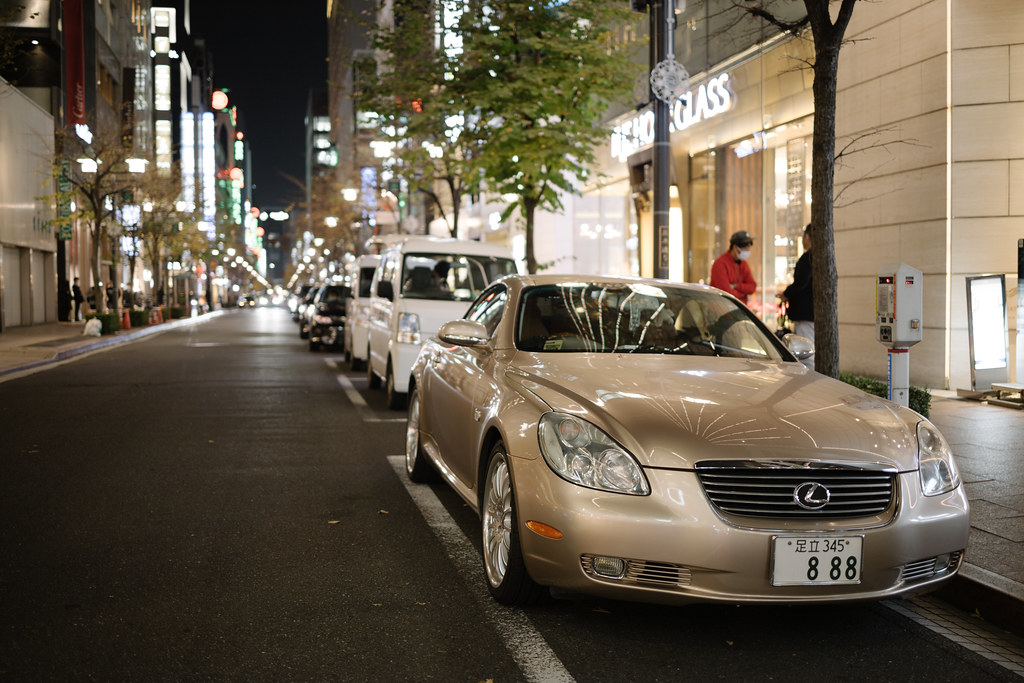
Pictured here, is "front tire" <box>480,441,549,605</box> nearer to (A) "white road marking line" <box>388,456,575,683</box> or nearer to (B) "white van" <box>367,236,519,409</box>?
(A) "white road marking line" <box>388,456,575,683</box>

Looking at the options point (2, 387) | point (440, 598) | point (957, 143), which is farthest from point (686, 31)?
point (440, 598)

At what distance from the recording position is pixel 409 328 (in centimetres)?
1118

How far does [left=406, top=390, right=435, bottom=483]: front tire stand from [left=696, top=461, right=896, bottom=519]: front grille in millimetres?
3430

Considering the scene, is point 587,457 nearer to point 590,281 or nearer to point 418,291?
point 590,281

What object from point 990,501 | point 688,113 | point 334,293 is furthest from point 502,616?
point 334,293

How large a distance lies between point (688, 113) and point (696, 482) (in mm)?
17223

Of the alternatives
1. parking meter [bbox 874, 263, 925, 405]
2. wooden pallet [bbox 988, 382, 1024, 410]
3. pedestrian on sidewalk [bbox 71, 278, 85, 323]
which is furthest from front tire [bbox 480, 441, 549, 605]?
pedestrian on sidewalk [bbox 71, 278, 85, 323]

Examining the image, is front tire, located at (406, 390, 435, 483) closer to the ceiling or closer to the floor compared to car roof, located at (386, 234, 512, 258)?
closer to the floor

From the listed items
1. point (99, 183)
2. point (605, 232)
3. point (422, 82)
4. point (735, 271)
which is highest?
point (99, 183)

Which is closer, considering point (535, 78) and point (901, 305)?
point (901, 305)

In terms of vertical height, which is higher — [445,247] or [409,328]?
[445,247]

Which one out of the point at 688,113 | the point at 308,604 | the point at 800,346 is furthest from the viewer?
the point at 688,113

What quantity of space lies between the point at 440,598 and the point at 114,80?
190 feet

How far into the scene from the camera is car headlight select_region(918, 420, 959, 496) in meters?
4.06
